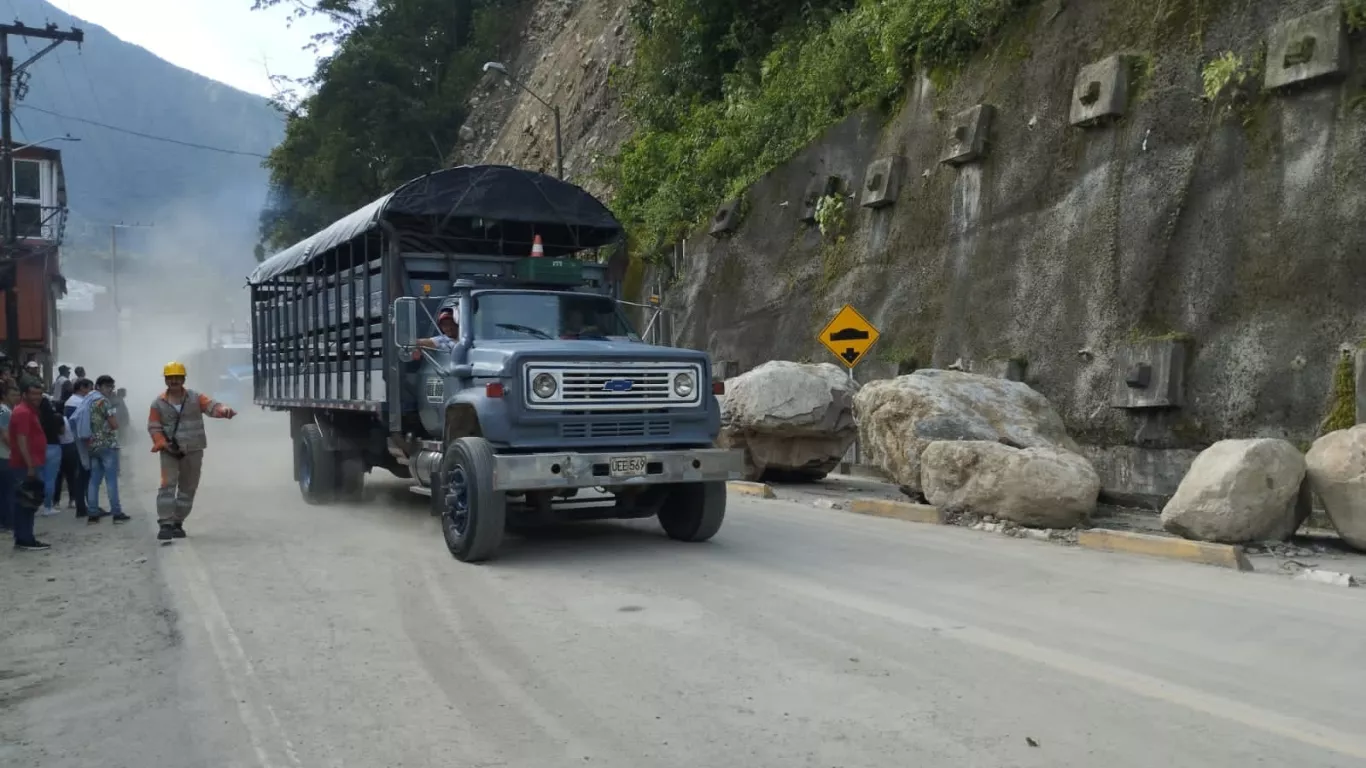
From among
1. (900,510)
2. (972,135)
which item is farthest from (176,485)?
(972,135)

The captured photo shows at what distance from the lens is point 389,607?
25.8 ft

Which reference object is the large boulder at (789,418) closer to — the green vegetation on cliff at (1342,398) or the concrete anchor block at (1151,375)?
the concrete anchor block at (1151,375)

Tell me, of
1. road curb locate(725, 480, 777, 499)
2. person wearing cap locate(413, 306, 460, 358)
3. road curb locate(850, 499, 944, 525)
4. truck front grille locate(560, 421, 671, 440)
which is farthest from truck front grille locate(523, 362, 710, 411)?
road curb locate(725, 480, 777, 499)

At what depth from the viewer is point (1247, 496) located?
957 cm

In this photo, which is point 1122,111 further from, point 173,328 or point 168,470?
point 173,328

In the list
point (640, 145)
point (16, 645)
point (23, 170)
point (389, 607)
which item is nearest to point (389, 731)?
point (389, 607)

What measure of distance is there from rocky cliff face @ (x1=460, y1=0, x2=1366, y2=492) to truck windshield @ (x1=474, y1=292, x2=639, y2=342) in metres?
6.94

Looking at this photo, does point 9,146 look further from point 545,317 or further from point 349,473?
A: point 545,317

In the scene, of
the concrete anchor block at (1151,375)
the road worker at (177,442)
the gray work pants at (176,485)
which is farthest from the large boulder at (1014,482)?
the gray work pants at (176,485)

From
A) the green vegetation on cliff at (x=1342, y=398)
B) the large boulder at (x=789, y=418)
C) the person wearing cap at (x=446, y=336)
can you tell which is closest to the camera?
the person wearing cap at (x=446, y=336)

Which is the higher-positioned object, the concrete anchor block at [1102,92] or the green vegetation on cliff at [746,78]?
the green vegetation on cliff at [746,78]

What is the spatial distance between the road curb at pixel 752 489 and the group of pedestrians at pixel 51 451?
737cm

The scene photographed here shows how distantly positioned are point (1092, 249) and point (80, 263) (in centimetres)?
12003

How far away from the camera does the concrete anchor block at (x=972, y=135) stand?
18.3 metres
